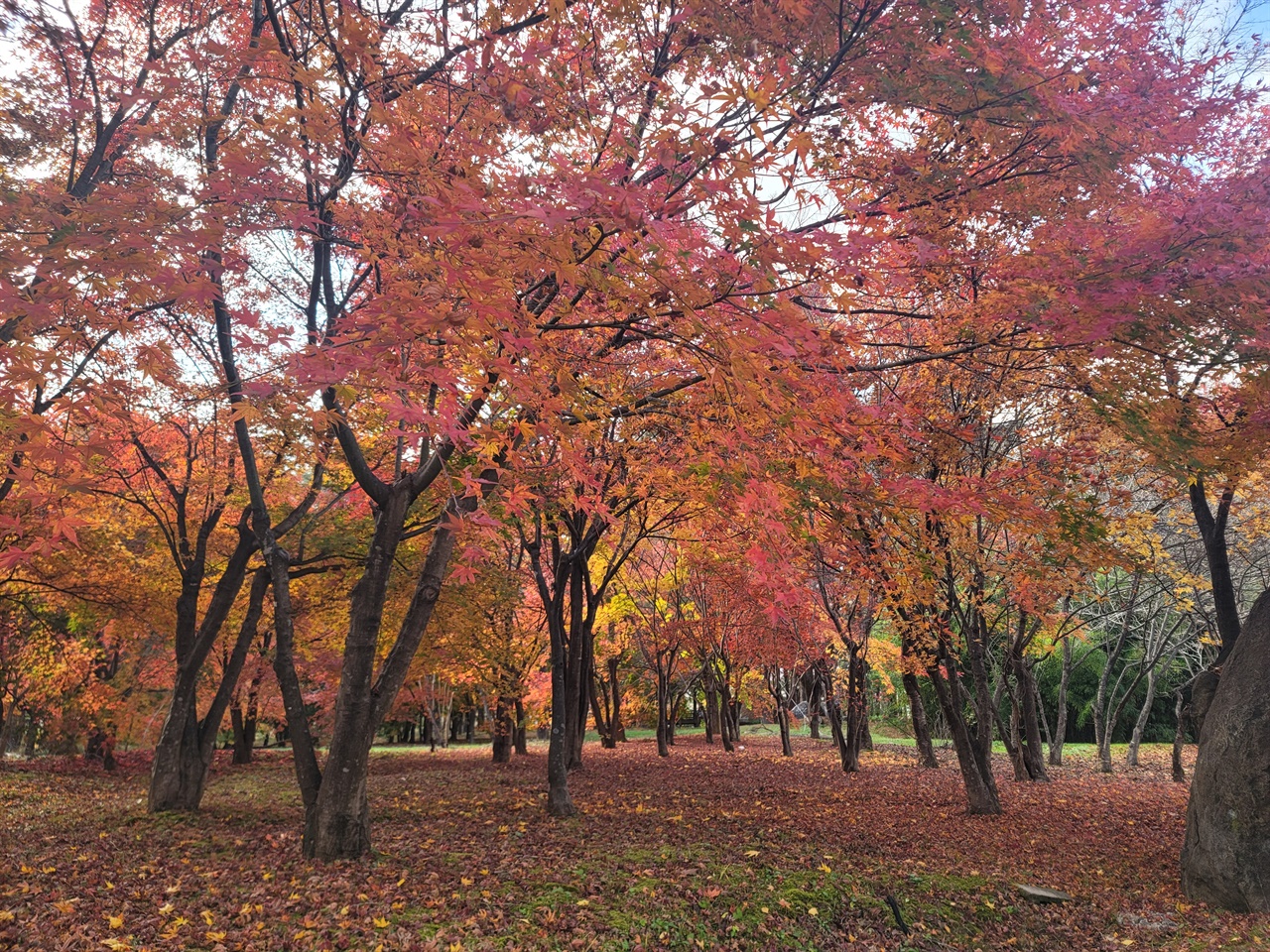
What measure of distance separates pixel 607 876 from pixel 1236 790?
5.90 meters

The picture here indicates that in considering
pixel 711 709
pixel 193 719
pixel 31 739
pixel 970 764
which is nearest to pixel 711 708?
pixel 711 709

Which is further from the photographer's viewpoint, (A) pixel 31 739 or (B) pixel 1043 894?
(A) pixel 31 739

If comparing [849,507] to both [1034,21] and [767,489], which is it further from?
[1034,21]

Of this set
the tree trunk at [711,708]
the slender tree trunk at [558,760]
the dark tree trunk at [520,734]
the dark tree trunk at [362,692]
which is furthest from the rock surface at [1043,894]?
the tree trunk at [711,708]

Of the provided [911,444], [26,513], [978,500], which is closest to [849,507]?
[978,500]

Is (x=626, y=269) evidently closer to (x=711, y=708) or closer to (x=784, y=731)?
(x=784, y=731)

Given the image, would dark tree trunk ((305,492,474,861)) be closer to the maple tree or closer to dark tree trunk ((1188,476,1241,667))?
the maple tree

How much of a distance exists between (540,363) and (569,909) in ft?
13.8

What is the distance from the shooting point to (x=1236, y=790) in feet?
19.9

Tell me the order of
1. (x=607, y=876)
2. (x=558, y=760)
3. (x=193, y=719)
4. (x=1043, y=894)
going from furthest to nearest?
(x=193, y=719) < (x=558, y=760) < (x=1043, y=894) < (x=607, y=876)

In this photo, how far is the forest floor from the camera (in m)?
4.54

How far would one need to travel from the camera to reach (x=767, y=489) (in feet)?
16.3

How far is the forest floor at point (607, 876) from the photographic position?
4.54 meters

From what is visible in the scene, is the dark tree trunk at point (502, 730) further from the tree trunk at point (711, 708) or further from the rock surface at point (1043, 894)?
the rock surface at point (1043, 894)
